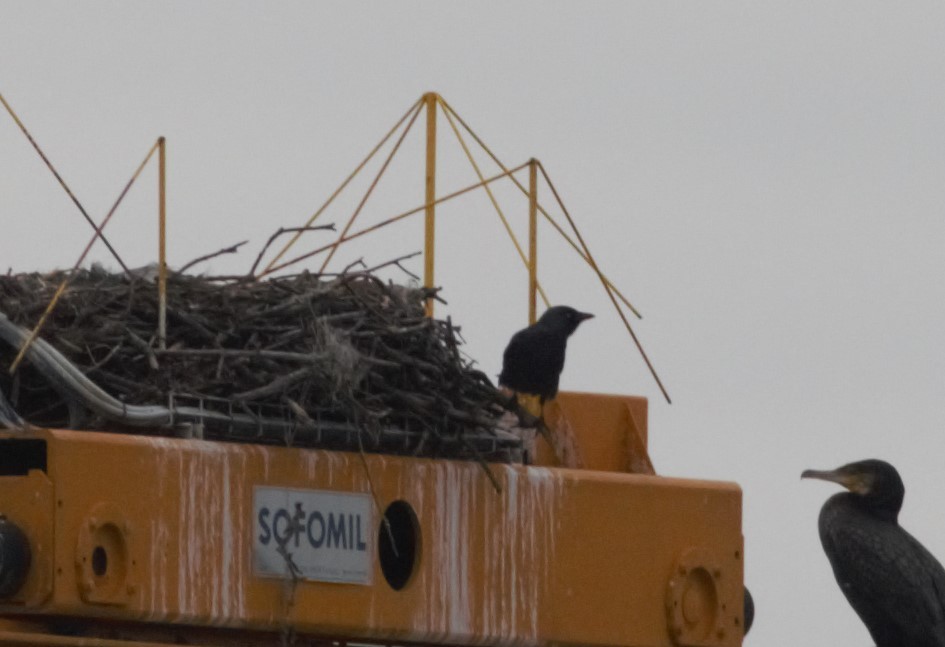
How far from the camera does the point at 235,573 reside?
13031 mm

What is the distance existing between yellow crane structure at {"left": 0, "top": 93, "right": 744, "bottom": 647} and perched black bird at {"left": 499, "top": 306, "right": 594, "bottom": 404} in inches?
16.5

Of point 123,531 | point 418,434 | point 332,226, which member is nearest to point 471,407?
point 418,434

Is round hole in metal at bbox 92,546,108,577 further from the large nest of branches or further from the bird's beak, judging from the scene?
the bird's beak

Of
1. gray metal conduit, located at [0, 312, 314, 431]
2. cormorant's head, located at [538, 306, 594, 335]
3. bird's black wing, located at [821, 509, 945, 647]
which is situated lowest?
bird's black wing, located at [821, 509, 945, 647]

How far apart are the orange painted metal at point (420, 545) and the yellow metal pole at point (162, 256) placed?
2.09ft

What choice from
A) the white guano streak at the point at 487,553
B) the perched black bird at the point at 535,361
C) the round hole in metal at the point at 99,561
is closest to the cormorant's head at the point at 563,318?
the perched black bird at the point at 535,361

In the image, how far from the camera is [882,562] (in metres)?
16.5

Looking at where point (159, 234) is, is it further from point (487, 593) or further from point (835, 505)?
point (835, 505)

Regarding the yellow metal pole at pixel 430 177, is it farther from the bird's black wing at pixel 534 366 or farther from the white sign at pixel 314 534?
the white sign at pixel 314 534

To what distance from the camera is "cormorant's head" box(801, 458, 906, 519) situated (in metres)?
16.6

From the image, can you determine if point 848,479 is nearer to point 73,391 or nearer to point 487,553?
point 487,553

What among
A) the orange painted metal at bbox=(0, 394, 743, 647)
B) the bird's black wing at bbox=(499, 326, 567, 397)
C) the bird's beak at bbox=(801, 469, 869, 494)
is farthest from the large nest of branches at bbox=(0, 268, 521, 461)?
the bird's beak at bbox=(801, 469, 869, 494)

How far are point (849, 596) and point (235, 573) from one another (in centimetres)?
490

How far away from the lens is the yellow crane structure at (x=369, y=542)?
473 inches
